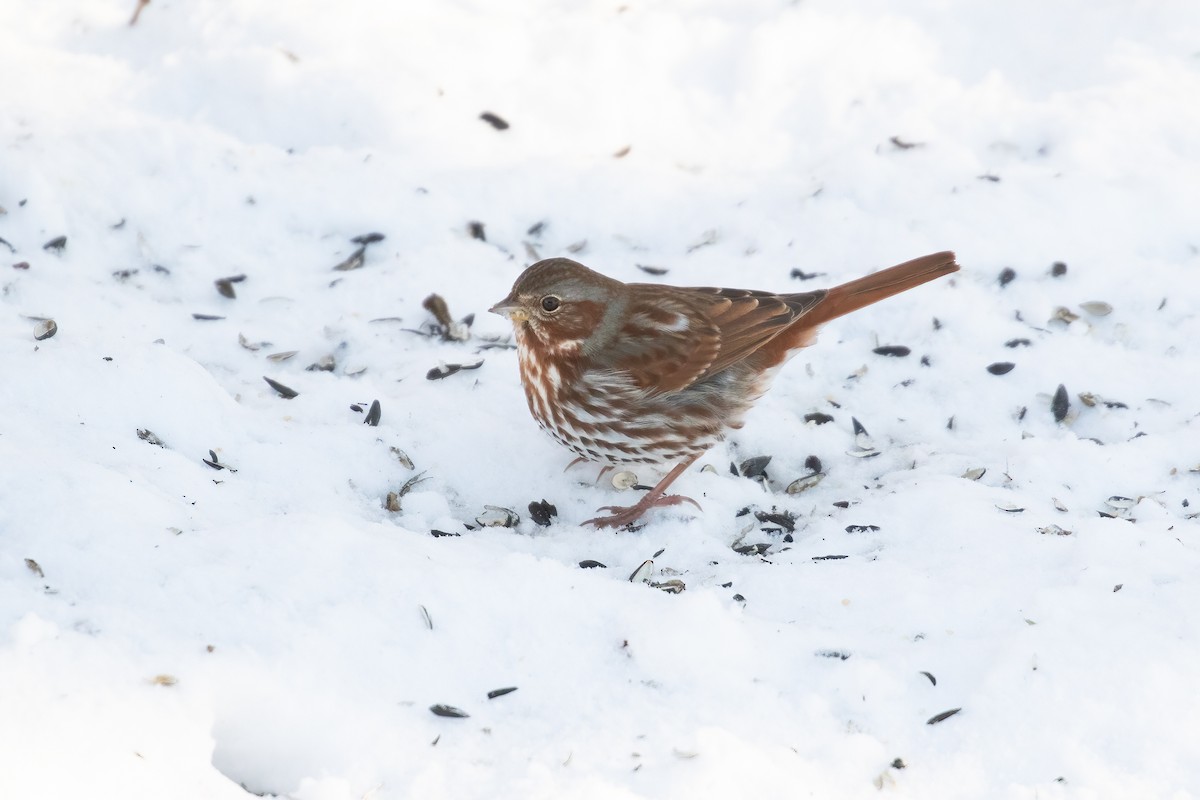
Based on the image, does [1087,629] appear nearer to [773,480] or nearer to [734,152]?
[773,480]

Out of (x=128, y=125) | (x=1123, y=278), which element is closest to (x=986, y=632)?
(x=1123, y=278)

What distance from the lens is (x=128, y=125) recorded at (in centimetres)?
619

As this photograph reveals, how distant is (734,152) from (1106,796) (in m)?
4.64

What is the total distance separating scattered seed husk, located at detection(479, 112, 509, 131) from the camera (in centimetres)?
679

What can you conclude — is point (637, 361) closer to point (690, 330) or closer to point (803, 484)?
point (690, 330)

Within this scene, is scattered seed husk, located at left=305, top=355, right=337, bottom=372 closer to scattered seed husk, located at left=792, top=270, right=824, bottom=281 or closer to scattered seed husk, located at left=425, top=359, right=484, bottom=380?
scattered seed husk, located at left=425, top=359, right=484, bottom=380

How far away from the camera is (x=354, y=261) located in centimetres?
588

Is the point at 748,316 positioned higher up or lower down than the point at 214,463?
higher up

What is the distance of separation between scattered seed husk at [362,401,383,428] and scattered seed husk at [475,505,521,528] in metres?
0.63

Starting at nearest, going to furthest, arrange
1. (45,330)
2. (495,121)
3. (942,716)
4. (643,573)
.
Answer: (942,716) → (643,573) → (45,330) → (495,121)

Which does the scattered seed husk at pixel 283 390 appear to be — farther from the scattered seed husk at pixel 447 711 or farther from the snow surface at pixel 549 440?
the scattered seed husk at pixel 447 711

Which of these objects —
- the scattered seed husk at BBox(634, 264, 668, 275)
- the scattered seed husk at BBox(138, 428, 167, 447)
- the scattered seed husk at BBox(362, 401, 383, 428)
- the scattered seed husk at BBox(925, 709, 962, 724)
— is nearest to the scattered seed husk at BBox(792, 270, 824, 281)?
the scattered seed husk at BBox(634, 264, 668, 275)

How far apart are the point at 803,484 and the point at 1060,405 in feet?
4.43

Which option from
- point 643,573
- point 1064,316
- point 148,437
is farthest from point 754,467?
point 148,437
